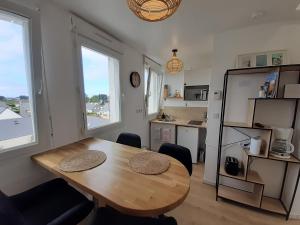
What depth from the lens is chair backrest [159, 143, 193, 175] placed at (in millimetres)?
1496

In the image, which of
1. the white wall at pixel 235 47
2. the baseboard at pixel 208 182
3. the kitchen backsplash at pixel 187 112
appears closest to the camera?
the white wall at pixel 235 47

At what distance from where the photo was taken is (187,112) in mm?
3732

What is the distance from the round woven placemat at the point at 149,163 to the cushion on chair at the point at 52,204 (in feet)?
1.56

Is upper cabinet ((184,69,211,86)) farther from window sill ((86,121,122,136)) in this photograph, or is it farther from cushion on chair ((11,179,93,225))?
cushion on chair ((11,179,93,225))

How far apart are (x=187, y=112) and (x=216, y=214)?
235cm

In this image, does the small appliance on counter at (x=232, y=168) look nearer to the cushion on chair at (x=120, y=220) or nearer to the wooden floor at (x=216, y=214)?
the wooden floor at (x=216, y=214)

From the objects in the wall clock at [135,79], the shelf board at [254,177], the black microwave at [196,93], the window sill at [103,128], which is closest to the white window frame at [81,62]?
the window sill at [103,128]

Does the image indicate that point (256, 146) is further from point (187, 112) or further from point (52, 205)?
point (52, 205)

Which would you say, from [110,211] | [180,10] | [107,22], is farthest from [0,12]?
[110,211]

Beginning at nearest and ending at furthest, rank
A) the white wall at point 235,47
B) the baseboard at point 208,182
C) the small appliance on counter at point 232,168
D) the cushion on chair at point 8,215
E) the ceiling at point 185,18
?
1. the cushion on chair at point 8,215
2. the ceiling at point 185,18
3. the white wall at point 235,47
4. the small appliance on counter at point 232,168
5. the baseboard at point 208,182

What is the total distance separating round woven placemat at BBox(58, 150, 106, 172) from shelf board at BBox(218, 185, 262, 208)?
5.64 ft

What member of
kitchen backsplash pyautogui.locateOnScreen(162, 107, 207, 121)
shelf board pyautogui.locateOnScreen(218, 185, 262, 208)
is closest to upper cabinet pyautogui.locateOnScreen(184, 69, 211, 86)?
kitchen backsplash pyautogui.locateOnScreen(162, 107, 207, 121)

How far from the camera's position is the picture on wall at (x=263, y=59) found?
1.76 metres

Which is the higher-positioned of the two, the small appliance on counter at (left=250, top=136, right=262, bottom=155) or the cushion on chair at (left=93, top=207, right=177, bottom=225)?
the small appliance on counter at (left=250, top=136, right=262, bottom=155)
